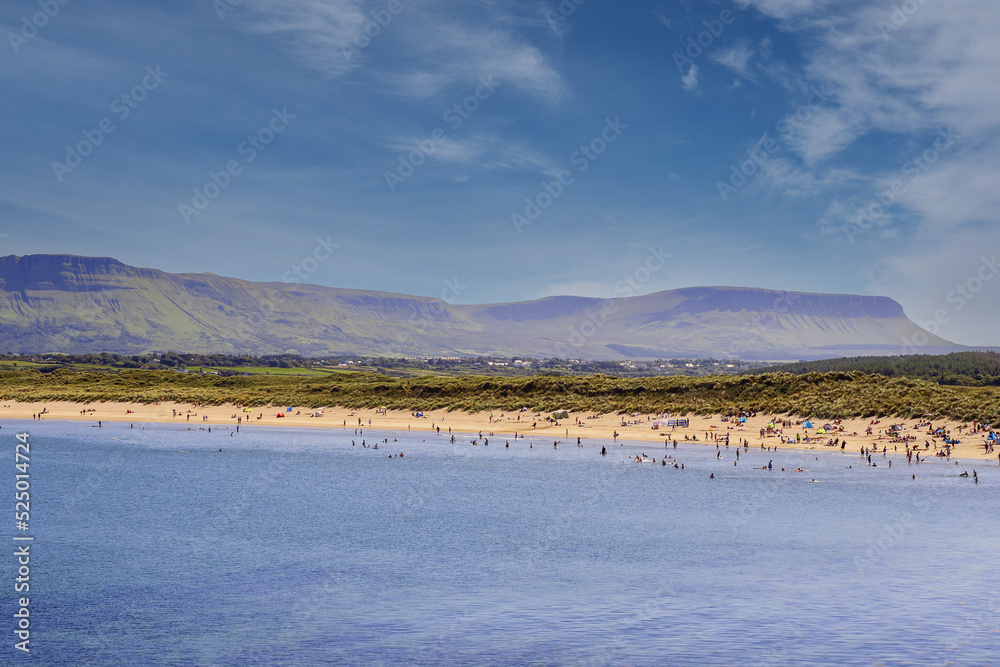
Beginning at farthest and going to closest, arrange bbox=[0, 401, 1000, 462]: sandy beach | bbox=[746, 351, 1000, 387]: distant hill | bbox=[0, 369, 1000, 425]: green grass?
bbox=[746, 351, 1000, 387]: distant hill, bbox=[0, 369, 1000, 425]: green grass, bbox=[0, 401, 1000, 462]: sandy beach

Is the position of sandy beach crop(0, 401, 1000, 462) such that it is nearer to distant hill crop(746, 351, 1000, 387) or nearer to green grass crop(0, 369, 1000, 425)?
green grass crop(0, 369, 1000, 425)

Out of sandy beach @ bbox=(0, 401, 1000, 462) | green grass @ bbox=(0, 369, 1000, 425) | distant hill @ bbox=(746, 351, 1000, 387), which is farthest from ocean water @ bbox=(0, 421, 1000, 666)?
distant hill @ bbox=(746, 351, 1000, 387)

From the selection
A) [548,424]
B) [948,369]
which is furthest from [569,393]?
[948,369]

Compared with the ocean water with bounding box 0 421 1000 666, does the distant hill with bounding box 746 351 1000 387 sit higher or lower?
higher

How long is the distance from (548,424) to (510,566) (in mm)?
58837

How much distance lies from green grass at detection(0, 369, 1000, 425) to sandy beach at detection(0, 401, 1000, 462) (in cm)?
240

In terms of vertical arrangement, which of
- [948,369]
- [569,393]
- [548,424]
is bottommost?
[548,424]

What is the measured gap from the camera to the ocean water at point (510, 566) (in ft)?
66.5

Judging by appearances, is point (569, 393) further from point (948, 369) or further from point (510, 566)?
point (510, 566)

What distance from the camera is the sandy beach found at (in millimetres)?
65938

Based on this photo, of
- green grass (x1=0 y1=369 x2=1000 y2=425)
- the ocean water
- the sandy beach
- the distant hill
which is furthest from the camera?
the distant hill

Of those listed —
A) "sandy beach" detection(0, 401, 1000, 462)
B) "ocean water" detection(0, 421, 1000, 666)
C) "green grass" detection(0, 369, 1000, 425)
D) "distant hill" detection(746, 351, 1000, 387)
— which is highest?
"distant hill" detection(746, 351, 1000, 387)

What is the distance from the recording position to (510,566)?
29.1 m

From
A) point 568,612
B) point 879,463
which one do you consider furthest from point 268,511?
point 879,463
